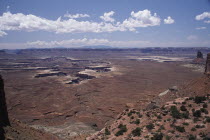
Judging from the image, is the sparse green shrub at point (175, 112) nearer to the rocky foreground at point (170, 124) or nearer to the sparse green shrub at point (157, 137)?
the rocky foreground at point (170, 124)

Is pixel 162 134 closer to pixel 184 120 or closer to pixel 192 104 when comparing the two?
pixel 184 120

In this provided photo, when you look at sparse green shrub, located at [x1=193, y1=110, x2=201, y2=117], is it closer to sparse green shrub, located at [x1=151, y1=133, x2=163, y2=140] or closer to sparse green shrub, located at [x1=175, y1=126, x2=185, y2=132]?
sparse green shrub, located at [x1=175, y1=126, x2=185, y2=132]

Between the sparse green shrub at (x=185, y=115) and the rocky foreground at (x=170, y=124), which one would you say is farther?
the sparse green shrub at (x=185, y=115)

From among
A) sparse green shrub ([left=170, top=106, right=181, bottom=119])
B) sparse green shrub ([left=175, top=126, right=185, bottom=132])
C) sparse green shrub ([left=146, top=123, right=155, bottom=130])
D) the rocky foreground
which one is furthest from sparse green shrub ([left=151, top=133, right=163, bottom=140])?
sparse green shrub ([left=170, top=106, right=181, bottom=119])

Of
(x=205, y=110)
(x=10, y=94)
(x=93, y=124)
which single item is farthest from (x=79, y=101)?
(x=205, y=110)

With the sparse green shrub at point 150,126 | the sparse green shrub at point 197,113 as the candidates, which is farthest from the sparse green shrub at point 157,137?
the sparse green shrub at point 197,113

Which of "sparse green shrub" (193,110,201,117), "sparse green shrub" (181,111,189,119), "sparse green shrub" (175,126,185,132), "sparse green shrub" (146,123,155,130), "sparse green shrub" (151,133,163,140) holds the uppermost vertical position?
"sparse green shrub" (193,110,201,117)

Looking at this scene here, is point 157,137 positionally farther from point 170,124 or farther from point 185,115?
point 185,115

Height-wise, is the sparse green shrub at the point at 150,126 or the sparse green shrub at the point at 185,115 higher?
the sparse green shrub at the point at 185,115
